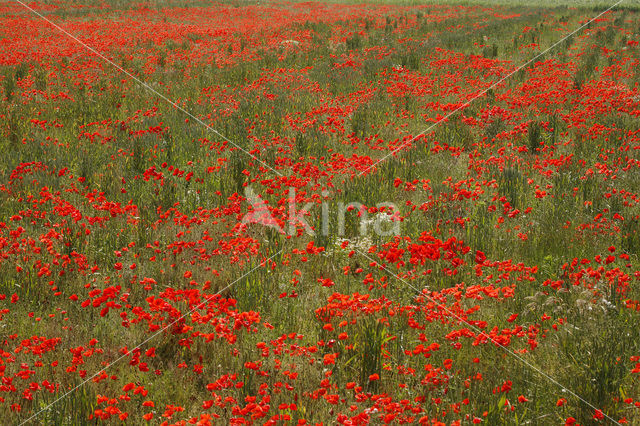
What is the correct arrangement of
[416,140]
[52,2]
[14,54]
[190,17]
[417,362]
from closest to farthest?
[417,362] < [416,140] < [14,54] < [190,17] < [52,2]

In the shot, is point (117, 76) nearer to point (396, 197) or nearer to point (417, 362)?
point (396, 197)

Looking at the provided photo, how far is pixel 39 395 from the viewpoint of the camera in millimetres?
2998

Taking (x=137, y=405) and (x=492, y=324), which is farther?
(x=492, y=324)

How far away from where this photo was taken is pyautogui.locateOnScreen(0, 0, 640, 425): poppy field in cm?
293

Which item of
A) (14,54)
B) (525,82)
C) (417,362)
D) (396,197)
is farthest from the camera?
(14,54)

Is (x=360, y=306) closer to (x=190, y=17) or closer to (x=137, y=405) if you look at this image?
(x=137, y=405)

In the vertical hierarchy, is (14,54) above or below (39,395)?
above

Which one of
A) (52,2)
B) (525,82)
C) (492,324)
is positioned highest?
(52,2)

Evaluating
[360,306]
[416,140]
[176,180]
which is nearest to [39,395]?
[360,306]

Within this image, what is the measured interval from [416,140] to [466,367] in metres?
4.68

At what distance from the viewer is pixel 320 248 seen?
4.01 metres

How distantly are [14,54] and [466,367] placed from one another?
13202 millimetres

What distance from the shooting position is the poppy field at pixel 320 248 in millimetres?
2930

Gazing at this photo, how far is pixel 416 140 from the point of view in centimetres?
739
